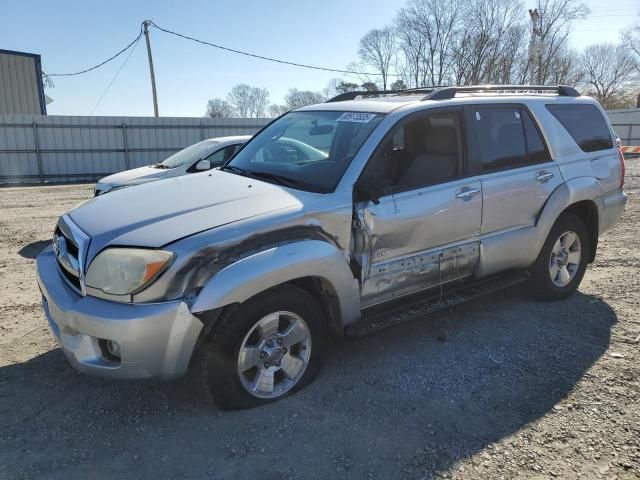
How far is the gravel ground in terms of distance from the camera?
2.58 metres

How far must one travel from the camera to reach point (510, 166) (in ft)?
13.4

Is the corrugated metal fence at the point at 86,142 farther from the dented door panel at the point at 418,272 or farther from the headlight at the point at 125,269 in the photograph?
the dented door panel at the point at 418,272

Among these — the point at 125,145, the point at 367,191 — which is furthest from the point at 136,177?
the point at 125,145

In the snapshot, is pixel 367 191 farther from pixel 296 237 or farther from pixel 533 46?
pixel 533 46

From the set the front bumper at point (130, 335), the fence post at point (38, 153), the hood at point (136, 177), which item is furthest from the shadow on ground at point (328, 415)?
the fence post at point (38, 153)

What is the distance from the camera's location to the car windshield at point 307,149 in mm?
3400

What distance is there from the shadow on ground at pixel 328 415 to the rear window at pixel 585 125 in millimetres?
1826

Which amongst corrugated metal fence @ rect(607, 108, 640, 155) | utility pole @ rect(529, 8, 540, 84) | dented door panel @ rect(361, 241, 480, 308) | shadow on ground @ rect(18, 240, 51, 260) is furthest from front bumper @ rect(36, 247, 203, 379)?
corrugated metal fence @ rect(607, 108, 640, 155)

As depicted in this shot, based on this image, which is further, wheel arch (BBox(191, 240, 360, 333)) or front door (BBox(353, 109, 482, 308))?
front door (BBox(353, 109, 482, 308))

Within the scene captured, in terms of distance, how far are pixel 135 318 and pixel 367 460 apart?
55.5 inches

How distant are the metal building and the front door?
2191cm

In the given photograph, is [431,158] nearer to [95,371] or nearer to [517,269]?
[517,269]

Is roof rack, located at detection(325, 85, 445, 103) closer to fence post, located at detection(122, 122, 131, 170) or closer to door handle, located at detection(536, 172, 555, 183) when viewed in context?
door handle, located at detection(536, 172, 555, 183)

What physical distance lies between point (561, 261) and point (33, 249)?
21.5 ft
